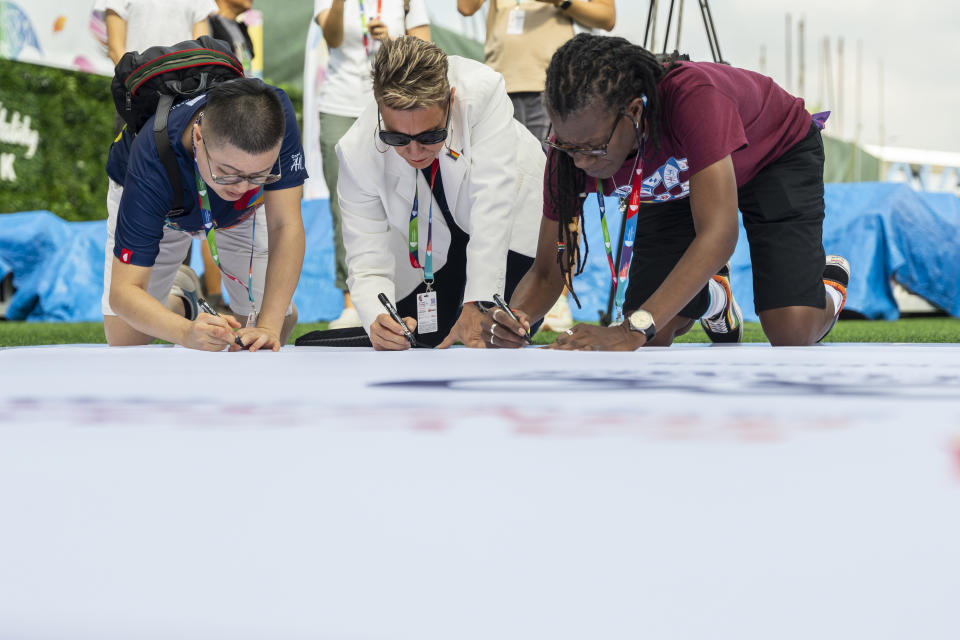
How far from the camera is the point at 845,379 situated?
3.32ft

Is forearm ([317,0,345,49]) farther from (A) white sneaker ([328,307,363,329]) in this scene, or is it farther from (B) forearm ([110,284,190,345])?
(B) forearm ([110,284,190,345])

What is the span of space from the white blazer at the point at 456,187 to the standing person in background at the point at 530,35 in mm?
1123

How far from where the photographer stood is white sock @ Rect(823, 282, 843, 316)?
242cm

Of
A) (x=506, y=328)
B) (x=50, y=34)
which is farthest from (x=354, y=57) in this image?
(x=50, y=34)

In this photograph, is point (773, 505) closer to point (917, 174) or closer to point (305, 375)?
point (305, 375)

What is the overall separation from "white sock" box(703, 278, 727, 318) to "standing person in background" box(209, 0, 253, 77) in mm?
1849

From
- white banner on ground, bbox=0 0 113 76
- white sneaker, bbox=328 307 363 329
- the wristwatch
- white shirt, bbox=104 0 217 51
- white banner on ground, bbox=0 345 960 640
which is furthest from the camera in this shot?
white banner on ground, bbox=0 0 113 76

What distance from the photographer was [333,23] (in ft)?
10.9

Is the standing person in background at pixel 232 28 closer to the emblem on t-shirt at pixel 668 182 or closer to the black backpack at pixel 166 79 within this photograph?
the black backpack at pixel 166 79

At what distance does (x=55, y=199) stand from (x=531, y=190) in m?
5.53

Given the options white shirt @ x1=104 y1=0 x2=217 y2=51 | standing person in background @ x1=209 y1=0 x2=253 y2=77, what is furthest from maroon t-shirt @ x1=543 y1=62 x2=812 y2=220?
white shirt @ x1=104 y1=0 x2=217 y2=51

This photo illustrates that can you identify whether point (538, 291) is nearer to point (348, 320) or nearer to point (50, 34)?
point (348, 320)

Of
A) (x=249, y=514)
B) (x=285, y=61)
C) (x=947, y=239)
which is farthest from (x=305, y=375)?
(x=285, y=61)

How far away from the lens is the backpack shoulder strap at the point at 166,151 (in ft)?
6.46
